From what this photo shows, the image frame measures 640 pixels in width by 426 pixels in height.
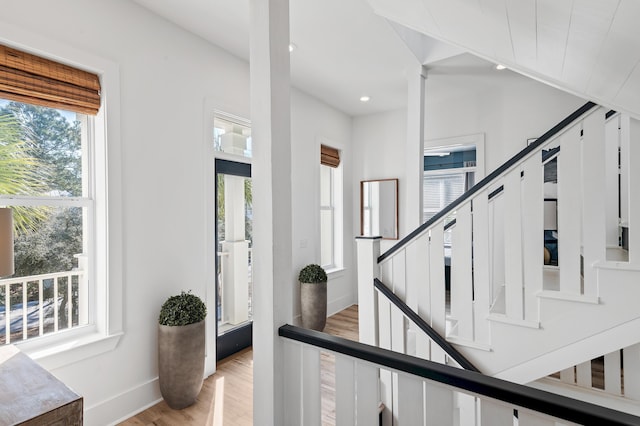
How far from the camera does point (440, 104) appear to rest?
4.29m

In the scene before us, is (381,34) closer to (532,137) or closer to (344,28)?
(344,28)

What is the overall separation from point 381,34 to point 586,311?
2417mm

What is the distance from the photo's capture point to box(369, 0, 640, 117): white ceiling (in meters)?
0.90

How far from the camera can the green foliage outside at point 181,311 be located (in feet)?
7.44

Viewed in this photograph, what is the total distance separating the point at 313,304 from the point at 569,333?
2.48 m

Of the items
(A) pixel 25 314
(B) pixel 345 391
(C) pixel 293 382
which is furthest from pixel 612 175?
(A) pixel 25 314

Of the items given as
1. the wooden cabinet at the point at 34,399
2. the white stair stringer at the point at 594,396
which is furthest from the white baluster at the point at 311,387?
the white stair stringer at the point at 594,396

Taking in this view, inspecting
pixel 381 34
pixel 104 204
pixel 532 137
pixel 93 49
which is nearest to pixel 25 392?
pixel 104 204

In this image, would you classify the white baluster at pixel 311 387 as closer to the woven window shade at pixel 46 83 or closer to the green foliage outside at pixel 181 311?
the green foliage outside at pixel 181 311

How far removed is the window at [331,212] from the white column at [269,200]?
3.32m

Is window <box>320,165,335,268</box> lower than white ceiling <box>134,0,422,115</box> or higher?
lower

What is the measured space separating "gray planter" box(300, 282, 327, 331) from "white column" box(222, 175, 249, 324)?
27.3 inches

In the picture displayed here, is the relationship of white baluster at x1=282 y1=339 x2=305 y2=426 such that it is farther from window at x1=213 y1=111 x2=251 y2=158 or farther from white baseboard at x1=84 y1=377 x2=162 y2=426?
window at x1=213 y1=111 x2=251 y2=158

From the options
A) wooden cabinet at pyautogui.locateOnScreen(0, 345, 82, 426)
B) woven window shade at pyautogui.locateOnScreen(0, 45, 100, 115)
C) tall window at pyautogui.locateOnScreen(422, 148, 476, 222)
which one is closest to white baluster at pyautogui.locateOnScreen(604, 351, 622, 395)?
tall window at pyautogui.locateOnScreen(422, 148, 476, 222)
